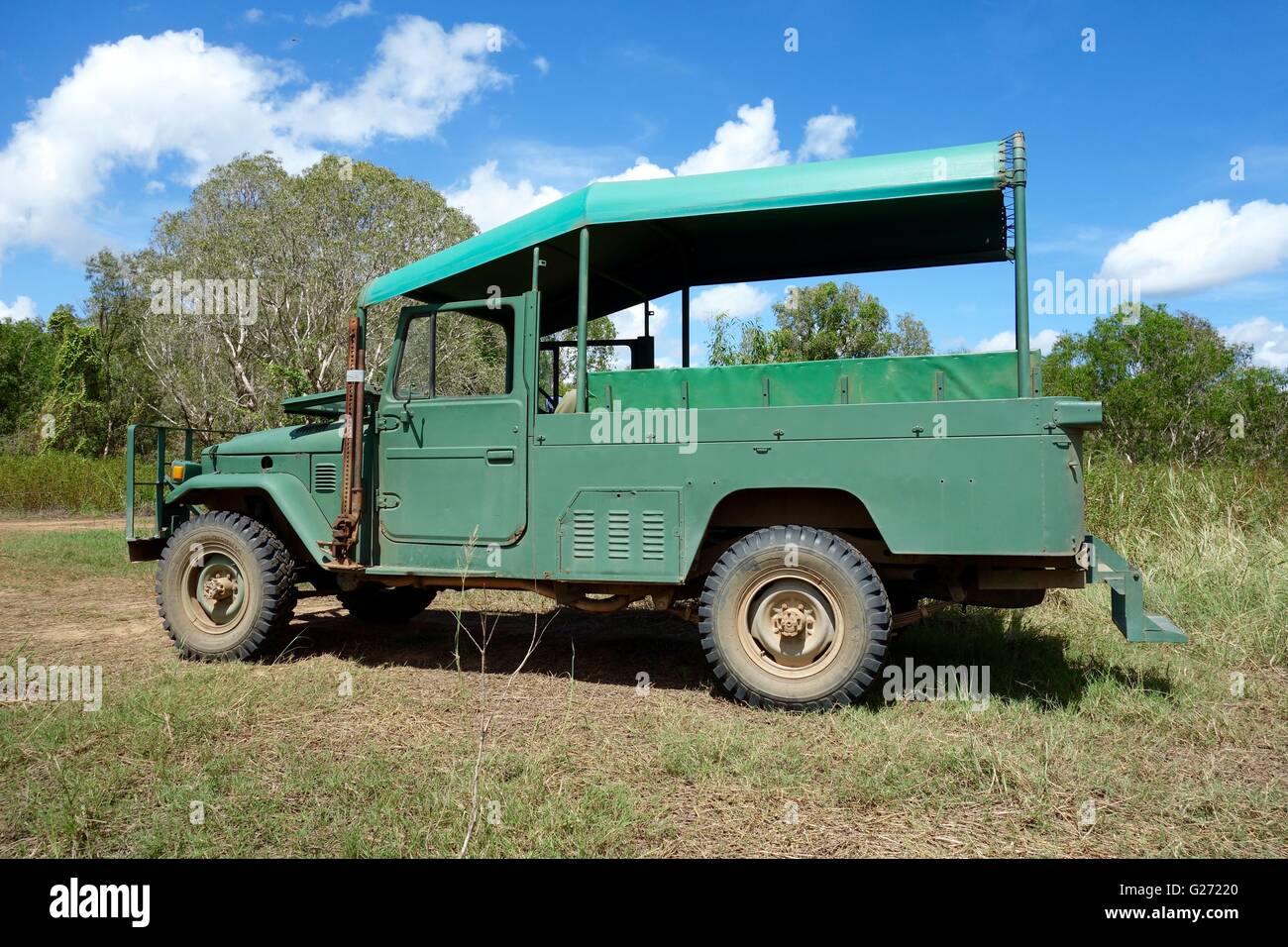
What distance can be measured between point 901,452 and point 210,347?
2678 centimetres

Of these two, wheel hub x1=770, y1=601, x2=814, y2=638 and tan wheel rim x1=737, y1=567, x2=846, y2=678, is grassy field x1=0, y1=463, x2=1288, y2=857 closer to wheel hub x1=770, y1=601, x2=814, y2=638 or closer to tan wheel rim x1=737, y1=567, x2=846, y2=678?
tan wheel rim x1=737, y1=567, x2=846, y2=678

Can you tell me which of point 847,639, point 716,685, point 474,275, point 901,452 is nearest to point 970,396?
point 901,452

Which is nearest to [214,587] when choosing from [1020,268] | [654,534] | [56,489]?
[654,534]

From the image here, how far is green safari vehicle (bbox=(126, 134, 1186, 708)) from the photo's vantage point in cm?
441

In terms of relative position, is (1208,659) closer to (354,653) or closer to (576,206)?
(576,206)

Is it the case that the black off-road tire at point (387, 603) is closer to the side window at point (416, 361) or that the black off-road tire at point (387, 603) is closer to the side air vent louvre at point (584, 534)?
the side window at point (416, 361)

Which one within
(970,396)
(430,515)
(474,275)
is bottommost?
(430,515)

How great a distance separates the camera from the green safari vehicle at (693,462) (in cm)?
441

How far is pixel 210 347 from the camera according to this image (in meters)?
26.6

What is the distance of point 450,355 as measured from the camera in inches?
226
